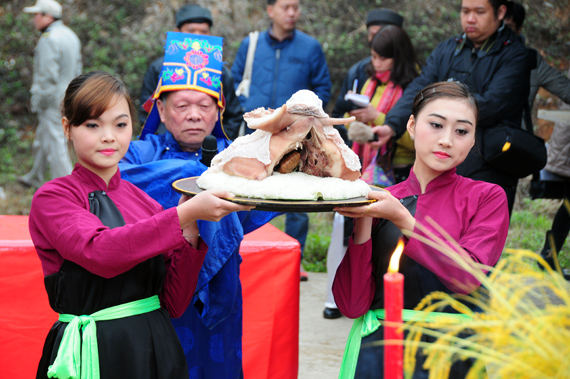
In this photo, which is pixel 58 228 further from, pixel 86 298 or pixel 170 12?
pixel 170 12

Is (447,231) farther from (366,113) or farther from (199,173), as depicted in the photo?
(366,113)

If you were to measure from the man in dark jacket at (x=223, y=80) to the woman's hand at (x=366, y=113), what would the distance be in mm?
903

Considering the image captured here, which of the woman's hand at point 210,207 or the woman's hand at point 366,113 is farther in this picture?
the woman's hand at point 366,113

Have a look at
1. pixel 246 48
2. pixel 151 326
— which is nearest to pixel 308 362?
pixel 151 326

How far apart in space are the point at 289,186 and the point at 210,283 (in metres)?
0.92

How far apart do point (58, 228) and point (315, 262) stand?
4.42 metres

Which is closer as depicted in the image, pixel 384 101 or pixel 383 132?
pixel 383 132

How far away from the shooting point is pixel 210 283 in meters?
2.44

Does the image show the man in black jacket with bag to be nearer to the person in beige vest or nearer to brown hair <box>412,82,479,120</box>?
brown hair <box>412,82,479,120</box>

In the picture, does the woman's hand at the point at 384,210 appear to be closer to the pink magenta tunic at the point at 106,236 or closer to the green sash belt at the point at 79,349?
the pink magenta tunic at the point at 106,236

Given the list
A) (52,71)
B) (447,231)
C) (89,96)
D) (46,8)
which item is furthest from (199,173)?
(46,8)

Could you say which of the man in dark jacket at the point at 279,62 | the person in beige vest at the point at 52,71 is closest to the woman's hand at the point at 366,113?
the man in dark jacket at the point at 279,62

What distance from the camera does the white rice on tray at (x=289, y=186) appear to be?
1.64 m

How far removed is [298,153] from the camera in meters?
1.87
